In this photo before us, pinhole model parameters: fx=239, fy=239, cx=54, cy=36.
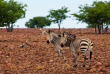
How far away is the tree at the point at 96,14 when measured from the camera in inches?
2060

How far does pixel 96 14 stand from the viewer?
52781 millimetres

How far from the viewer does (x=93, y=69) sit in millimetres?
10734

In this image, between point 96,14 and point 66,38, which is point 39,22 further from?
point 66,38

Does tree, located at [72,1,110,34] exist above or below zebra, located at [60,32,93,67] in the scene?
above

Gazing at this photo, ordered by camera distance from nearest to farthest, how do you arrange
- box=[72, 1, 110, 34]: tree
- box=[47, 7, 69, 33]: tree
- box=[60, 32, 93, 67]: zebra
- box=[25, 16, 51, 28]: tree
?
1. box=[60, 32, 93, 67]: zebra
2. box=[72, 1, 110, 34]: tree
3. box=[47, 7, 69, 33]: tree
4. box=[25, 16, 51, 28]: tree

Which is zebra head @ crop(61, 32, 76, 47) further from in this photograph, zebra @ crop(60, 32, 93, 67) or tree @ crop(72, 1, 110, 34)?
tree @ crop(72, 1, 110, 34)

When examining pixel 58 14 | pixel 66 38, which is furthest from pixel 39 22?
pixel 66 38

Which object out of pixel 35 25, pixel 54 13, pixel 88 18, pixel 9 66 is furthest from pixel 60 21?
pixel 9 66

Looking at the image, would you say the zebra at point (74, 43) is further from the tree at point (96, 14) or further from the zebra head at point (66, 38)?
the tree at point (96, 14)

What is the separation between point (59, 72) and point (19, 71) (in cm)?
181

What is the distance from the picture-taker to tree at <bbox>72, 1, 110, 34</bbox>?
5231 centimetres

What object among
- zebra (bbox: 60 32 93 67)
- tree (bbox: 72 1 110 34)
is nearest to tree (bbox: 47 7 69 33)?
tree (bbox: 72 1 110 34)

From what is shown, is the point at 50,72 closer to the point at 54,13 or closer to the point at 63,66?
the point at 63,66

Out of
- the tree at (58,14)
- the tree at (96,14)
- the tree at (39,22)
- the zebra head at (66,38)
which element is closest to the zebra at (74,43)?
the zebra head at (66,38)
